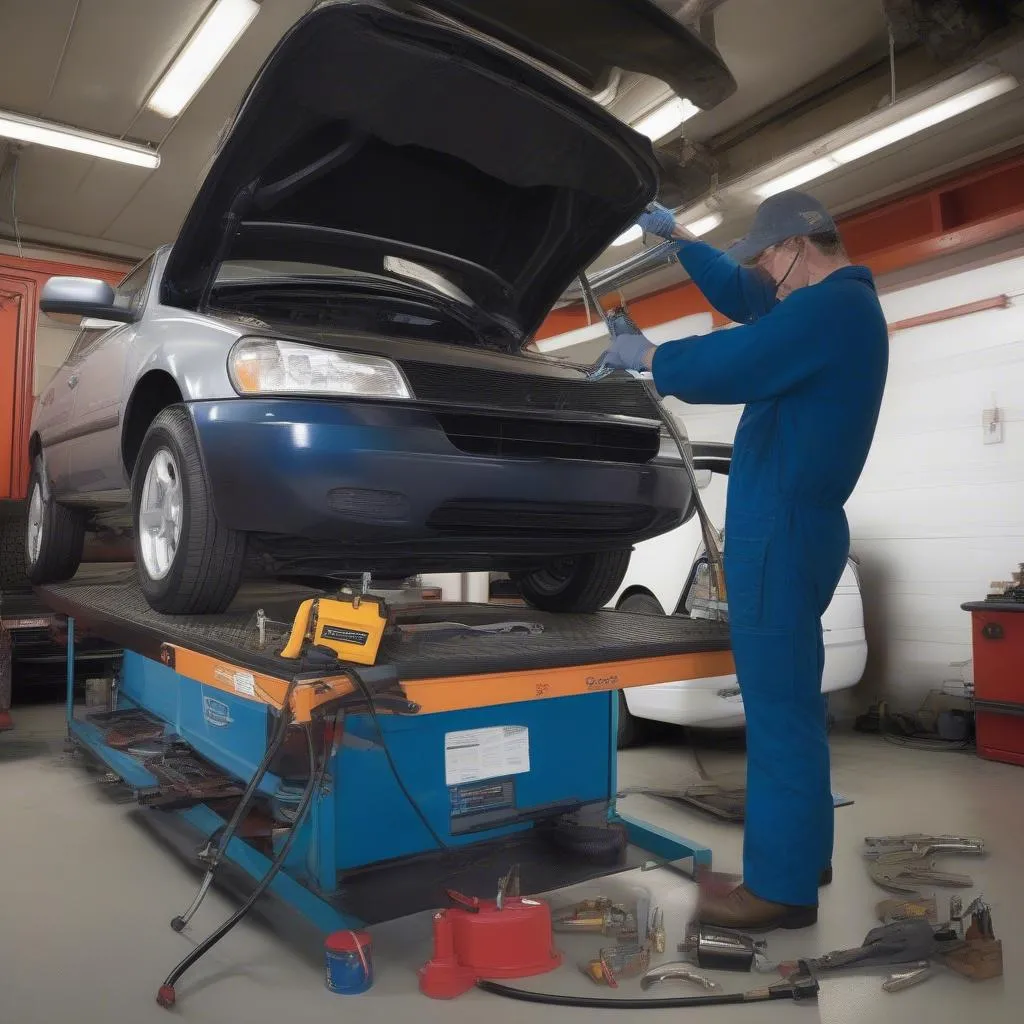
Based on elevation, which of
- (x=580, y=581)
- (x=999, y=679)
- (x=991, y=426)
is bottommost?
(x=999, y=679)

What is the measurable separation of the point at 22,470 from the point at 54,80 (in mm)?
2959

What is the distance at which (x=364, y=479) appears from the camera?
1.92 m

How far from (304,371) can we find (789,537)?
3.80 feet

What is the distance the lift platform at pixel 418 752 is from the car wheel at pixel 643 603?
1.60 m

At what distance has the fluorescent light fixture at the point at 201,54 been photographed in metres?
4.07

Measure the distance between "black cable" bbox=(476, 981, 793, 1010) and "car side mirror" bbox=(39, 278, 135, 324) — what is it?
2.10 metres

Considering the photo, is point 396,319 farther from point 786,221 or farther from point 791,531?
point 791,531

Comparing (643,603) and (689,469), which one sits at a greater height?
(689,469)

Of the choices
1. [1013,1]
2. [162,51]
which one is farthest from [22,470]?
[1013,1]

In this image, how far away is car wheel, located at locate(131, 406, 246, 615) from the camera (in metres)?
2.11

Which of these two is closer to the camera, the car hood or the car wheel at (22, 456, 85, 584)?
the car hood

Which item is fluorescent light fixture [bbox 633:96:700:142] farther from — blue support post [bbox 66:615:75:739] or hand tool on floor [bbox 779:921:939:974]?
hand tool on floor [bbox 779:921:939:974]

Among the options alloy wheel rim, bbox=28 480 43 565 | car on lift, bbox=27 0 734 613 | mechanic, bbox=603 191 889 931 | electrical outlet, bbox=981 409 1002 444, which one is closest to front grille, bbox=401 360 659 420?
car on lift, bbox=27 0 734 613

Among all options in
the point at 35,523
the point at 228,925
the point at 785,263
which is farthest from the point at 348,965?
the point at 35,523
